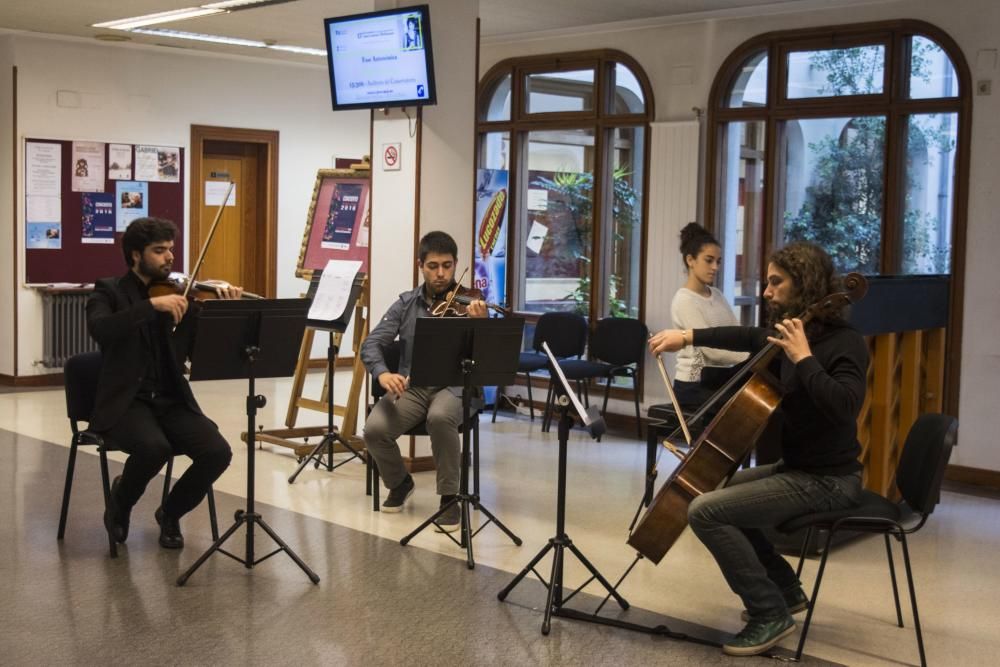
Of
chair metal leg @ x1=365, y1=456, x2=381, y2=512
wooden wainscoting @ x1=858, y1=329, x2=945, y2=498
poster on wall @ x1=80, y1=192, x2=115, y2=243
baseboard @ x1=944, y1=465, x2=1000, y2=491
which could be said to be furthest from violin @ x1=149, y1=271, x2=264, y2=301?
poster on wall @ x1=80, y1=192, x2=115, y2=243

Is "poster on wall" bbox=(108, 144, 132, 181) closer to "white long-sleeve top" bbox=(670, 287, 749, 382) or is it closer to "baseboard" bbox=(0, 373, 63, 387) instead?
"baseboard" bbox=(0, 373, 63, 387)

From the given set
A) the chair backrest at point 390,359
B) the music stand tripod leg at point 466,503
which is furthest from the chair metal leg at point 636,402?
the music stand tripod leg at point 466,503

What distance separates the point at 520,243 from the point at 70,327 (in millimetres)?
3568

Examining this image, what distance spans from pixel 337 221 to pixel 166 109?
3.32m

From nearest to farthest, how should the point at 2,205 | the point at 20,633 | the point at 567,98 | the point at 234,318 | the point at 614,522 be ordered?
the point at 20,633, the point at 234,318, the point at 614,522, the point at 567,98, the point at 2,205

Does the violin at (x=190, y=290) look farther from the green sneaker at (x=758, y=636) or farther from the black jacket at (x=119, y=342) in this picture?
the green sneaker at (x=758, y=636)

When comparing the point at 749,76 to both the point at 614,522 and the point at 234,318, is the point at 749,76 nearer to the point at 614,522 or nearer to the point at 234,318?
the point at 614,522

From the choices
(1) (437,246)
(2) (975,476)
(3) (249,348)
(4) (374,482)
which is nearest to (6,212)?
(4) (374,482)

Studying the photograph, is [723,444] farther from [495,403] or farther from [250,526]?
[495,403]

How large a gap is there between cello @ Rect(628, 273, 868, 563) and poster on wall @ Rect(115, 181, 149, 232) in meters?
6.86

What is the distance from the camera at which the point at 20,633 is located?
3916 mm

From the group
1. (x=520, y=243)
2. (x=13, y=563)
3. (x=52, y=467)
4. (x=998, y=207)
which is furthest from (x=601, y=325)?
(x=13, y=563)

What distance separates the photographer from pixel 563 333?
26.5 feet

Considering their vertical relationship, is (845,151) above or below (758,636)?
above
